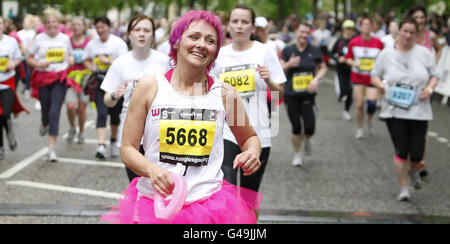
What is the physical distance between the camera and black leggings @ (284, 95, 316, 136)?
9.03m

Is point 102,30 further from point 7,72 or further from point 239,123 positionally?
point 239,123

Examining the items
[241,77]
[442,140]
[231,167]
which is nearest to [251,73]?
[241,77]

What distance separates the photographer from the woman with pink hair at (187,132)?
10.4 ft

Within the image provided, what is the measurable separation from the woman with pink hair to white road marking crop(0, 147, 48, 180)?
5238mm

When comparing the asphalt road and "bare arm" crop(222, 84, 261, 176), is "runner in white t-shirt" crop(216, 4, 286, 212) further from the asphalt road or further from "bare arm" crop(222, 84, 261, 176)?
"bare arm" crop(222, 84, 261, 176)

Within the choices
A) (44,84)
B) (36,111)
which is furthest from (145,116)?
(36,111)

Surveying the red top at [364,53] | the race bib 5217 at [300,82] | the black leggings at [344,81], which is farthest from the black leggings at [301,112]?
the black leggings at [344,81]

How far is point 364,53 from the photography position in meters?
11.3

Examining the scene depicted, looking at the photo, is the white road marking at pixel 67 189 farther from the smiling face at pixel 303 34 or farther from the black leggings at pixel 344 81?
the black leggings at pixel 344 81

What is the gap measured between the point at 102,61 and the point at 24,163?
1.77 metres

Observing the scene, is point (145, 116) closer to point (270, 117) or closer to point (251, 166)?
point (251, 166)

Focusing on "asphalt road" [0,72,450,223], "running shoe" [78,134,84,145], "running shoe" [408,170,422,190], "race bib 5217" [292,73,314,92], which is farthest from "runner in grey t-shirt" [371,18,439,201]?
"running shoe" [78,134,84,145]

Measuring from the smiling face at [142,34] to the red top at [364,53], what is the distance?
5.91 m
